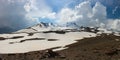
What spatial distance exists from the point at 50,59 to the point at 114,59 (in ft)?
36.5

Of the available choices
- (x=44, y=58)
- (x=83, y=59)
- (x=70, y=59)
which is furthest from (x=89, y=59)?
(x=44, y=58)

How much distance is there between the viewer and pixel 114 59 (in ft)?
109

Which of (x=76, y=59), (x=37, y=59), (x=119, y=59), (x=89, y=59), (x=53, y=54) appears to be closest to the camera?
(x=119, y=59)

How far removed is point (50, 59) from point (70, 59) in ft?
12.6

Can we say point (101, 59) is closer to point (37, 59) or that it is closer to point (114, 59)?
point (114, 59)

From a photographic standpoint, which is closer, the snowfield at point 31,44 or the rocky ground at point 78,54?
the rocky ground at point 78,54

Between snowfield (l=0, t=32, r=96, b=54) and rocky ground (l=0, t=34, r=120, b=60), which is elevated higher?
rocky ground (l=0, t=34, r=120, b=60)

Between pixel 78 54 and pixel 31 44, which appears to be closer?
pixel 78 54

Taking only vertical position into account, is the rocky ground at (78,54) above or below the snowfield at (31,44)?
above

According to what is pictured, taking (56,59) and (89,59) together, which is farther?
(56,59)

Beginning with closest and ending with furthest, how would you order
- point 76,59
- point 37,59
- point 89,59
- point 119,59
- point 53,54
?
point 119,59, point 89,59, point 76,59, point 37,59, point 53,54

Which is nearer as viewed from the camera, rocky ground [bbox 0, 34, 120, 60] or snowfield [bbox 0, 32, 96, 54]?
rocky ground [bbox 0, 34, 120, 60]

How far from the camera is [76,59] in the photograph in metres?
37.8

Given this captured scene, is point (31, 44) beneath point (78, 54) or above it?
beneath
